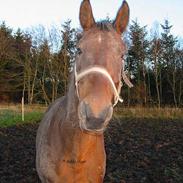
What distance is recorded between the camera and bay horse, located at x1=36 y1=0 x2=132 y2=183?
2736 mm

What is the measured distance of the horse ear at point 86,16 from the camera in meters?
3.23

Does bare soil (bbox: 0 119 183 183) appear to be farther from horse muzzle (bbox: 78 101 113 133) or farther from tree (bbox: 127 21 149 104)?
tree (bbox: 127 21 149 104)

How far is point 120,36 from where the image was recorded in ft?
10.6

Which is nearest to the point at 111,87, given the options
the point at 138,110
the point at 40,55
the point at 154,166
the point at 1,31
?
the point at 154,166

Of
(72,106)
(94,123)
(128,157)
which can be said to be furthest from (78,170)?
(128,157)

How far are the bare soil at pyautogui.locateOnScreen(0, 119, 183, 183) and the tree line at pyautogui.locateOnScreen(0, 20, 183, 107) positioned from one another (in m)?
18.3

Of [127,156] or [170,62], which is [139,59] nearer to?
[170,62]

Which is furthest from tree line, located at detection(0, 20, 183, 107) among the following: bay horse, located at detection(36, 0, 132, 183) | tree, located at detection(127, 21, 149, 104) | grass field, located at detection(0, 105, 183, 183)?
bay horse, located at detection(36, 0, 132, 183)

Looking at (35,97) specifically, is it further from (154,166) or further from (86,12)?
(86,12)

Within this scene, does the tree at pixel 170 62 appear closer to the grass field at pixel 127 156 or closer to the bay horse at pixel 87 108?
the grass field at pixel 127 156

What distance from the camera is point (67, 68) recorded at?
108 ft

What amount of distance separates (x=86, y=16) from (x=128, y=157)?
6.90 metres

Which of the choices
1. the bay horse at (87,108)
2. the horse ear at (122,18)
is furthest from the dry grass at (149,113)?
the horse ear at (122,18)

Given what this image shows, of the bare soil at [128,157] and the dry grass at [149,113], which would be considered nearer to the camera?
the bare soil at [128,157]
